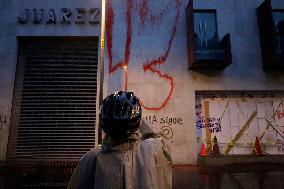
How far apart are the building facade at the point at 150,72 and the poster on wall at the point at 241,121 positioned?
0.14ft

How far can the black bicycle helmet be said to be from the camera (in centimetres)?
199

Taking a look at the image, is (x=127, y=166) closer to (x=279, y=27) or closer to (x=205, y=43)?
(x=205, y=43)

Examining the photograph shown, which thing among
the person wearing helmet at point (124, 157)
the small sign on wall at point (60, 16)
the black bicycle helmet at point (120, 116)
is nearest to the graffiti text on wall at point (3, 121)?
the small sign on wall at point (60, 16)

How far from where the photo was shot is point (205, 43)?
12.3 m

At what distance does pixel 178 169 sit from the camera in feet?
33.9

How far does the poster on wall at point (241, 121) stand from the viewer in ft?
39.0

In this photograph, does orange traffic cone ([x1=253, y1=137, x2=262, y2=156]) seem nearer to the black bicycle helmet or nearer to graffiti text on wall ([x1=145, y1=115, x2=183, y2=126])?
graffiti text on wall ([x1=145, y1=115, x2=183, y2=126])

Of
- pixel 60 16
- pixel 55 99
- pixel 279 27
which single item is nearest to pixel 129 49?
pixel 60 16

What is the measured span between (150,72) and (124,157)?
34.1ft

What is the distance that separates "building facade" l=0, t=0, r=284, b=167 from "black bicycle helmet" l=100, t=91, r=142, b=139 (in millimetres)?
9745

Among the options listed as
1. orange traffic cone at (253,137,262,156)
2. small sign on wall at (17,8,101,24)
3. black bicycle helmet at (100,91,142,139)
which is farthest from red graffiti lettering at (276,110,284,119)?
black bicycle helmet at (100,91,142,139)

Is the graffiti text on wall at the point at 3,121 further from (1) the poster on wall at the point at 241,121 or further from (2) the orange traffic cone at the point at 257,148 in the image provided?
(2) the orange traffic cone at the point at 257,148

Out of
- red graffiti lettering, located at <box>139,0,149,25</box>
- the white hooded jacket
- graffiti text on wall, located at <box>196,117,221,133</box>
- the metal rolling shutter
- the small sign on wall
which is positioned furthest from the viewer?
red graffiti lettering, located at <box>139,0,149,25</box>

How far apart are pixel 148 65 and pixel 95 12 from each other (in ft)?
11.2
